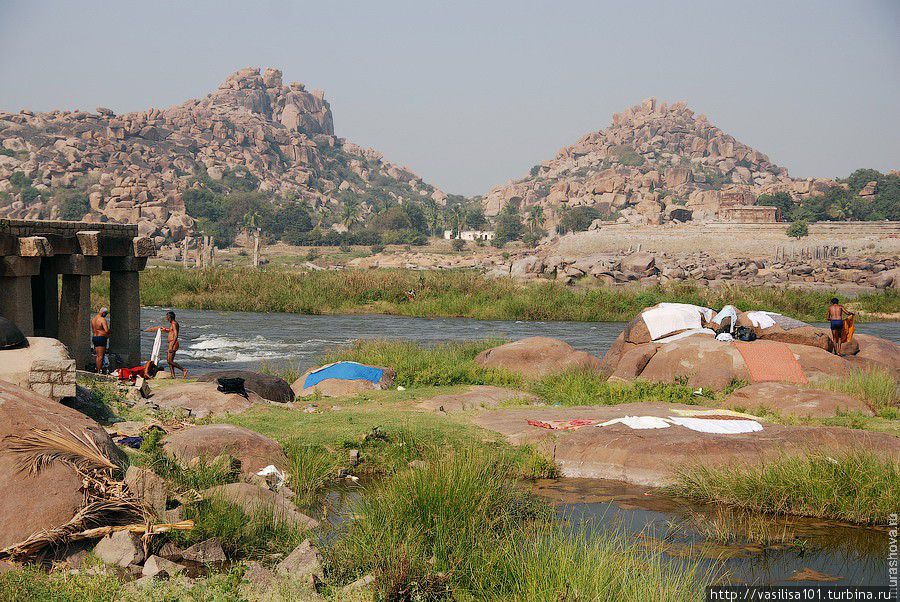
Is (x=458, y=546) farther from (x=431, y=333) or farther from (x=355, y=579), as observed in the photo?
(x=431, y=333)

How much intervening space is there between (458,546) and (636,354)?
9859mm

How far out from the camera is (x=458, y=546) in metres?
5.93

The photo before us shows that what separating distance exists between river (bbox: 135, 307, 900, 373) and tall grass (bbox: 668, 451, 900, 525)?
11317mm

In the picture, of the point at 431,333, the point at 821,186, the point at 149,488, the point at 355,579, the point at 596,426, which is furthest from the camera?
the point at 821,186

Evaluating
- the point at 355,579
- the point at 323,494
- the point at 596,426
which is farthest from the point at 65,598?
the point at 596,426

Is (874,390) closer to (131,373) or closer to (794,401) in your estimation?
(794,401)

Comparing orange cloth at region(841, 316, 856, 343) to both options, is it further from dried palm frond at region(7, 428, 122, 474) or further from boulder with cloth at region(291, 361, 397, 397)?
dried palm frond at region(7, 428, 122, 474)

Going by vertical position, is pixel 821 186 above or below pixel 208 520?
above

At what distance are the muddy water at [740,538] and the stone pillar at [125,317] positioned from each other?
11.8m

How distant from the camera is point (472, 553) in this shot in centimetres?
577

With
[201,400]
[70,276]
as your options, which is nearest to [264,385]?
[201,400]

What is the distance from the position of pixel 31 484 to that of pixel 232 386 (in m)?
5.73

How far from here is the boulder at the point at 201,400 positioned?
10.8 meters

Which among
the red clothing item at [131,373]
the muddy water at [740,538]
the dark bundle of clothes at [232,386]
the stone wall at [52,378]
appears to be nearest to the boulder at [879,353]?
the muddy water at [740,538]
